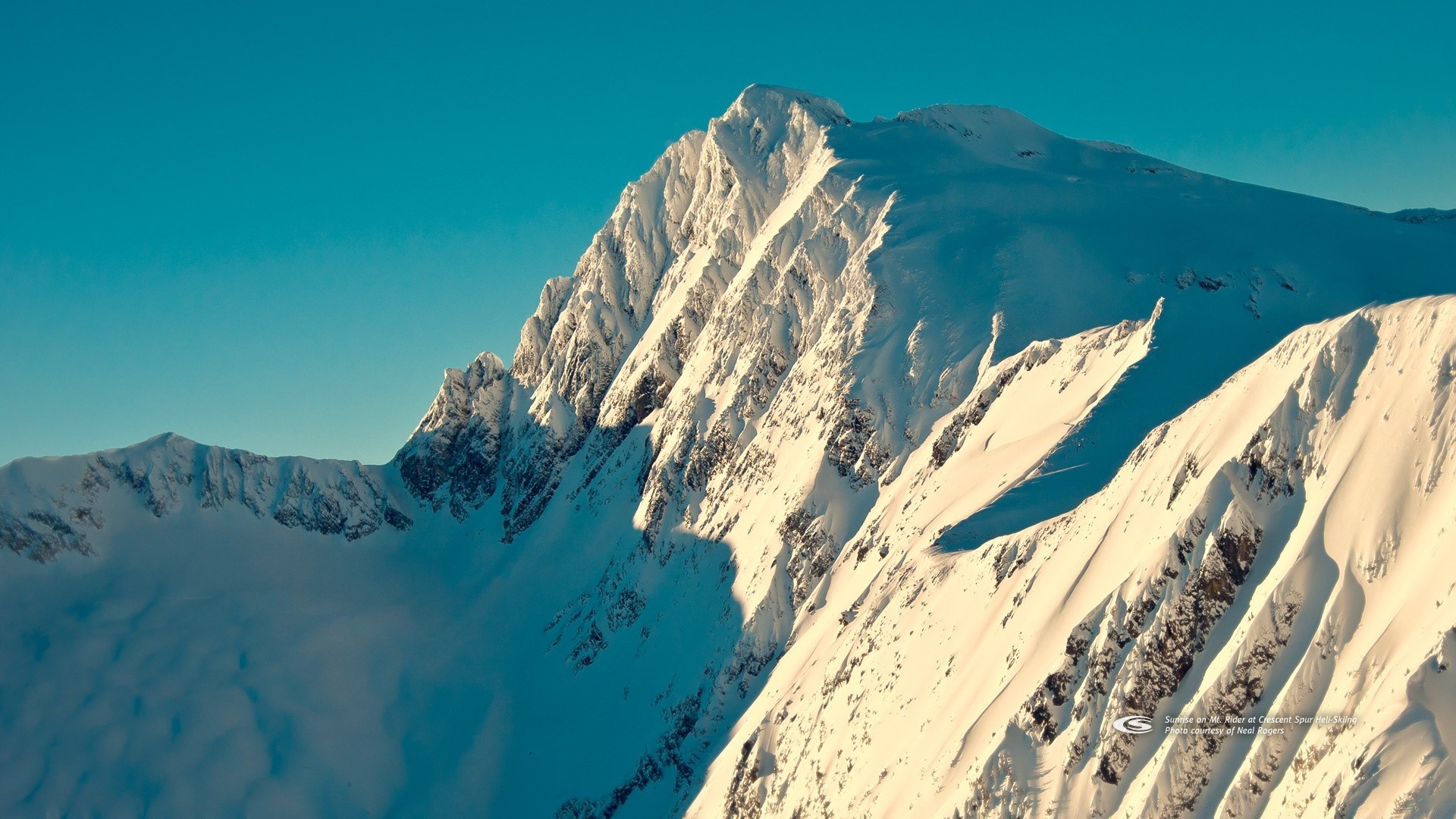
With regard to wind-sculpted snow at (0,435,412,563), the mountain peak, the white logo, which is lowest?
wind-sculpted snow at (0,435,412,563)

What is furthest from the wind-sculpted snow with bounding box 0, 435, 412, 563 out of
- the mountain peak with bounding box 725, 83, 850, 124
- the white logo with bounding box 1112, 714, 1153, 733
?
the white logo with bounding box 1112, 714, 1153, 733

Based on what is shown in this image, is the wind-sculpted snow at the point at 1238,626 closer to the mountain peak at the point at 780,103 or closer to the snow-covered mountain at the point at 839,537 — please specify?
the snow-covered mountain at the point at 839,537

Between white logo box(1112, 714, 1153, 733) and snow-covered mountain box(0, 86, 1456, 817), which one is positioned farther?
white logo box(1112, 714, 1153, 733)

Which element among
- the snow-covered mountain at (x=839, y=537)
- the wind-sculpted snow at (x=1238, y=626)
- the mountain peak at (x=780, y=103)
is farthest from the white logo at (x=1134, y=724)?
the mountain peak at (x=780, y=103)

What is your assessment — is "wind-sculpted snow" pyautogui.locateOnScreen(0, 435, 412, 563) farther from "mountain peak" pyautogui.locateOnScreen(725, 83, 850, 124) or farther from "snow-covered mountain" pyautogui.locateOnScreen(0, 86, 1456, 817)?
"mountain peak" pyautogui.locateOnScreen(725, 83, 850, 124)

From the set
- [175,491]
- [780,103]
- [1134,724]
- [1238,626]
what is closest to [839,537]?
[1134,724]

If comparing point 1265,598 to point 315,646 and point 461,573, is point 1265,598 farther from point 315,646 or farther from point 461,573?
point 461,573

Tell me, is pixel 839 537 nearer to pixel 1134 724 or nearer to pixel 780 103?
pixel 1134 724
